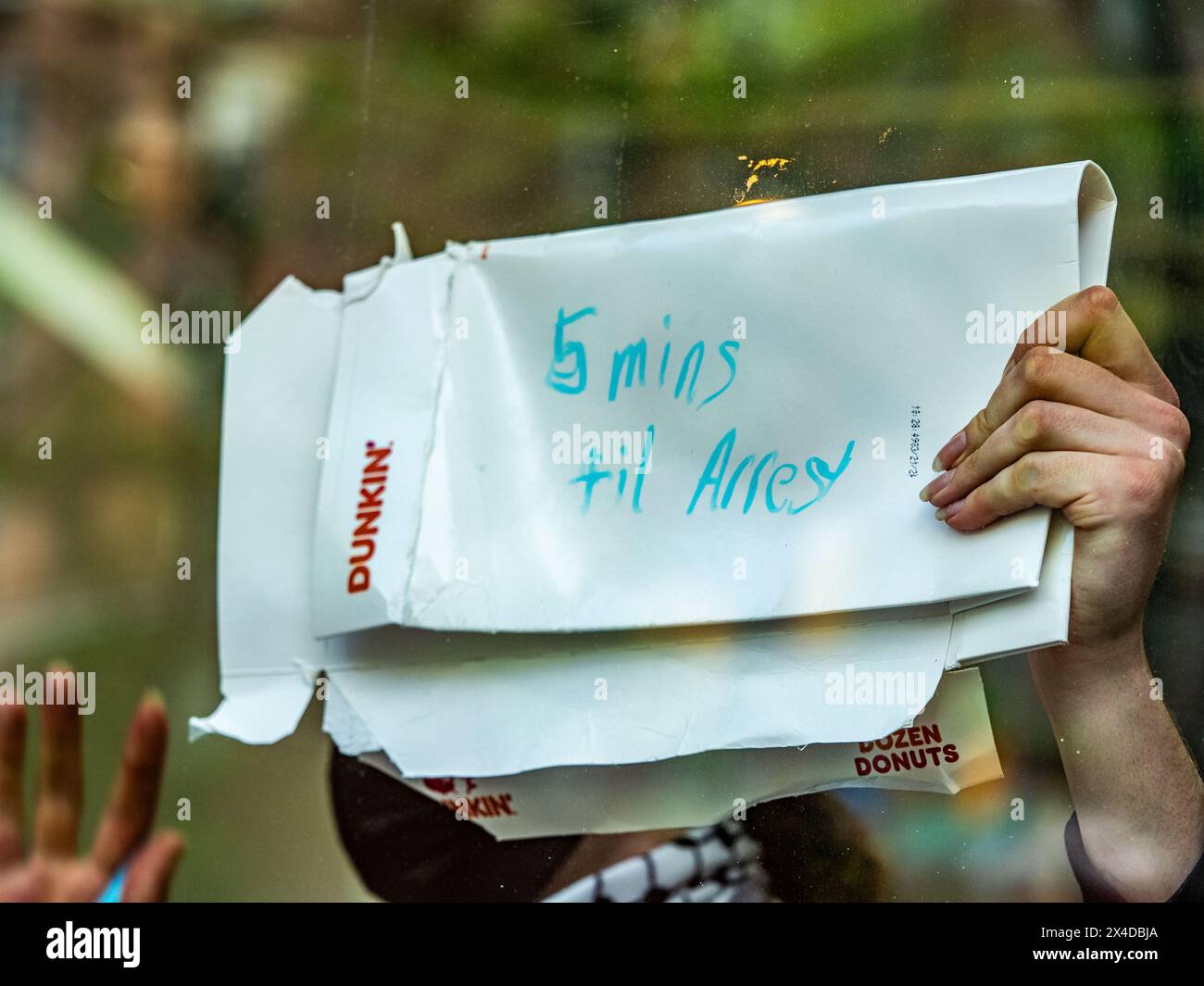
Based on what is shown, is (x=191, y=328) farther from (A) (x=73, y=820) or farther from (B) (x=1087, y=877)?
(B) (x=1087, y=877)

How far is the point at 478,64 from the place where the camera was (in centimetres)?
86

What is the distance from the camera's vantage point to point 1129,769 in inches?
29.5

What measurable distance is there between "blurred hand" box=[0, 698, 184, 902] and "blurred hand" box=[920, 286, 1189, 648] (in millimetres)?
630

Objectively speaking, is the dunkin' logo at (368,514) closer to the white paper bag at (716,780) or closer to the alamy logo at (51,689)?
the white paper bag at (716,780)

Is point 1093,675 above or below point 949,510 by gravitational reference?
below

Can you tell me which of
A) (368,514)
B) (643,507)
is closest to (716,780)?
(643,507)

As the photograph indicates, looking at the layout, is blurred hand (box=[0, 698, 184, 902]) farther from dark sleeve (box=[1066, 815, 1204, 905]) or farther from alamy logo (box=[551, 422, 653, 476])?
dark sleeve (box=[1066, 815, 1204, 905])

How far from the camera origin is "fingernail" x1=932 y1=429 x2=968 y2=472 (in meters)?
0.74

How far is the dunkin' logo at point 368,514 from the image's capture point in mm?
815

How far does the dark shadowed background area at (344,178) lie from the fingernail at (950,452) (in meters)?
0.16

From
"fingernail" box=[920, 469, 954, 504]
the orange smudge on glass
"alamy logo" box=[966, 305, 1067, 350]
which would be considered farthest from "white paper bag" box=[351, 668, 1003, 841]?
the orange smudge on glass
